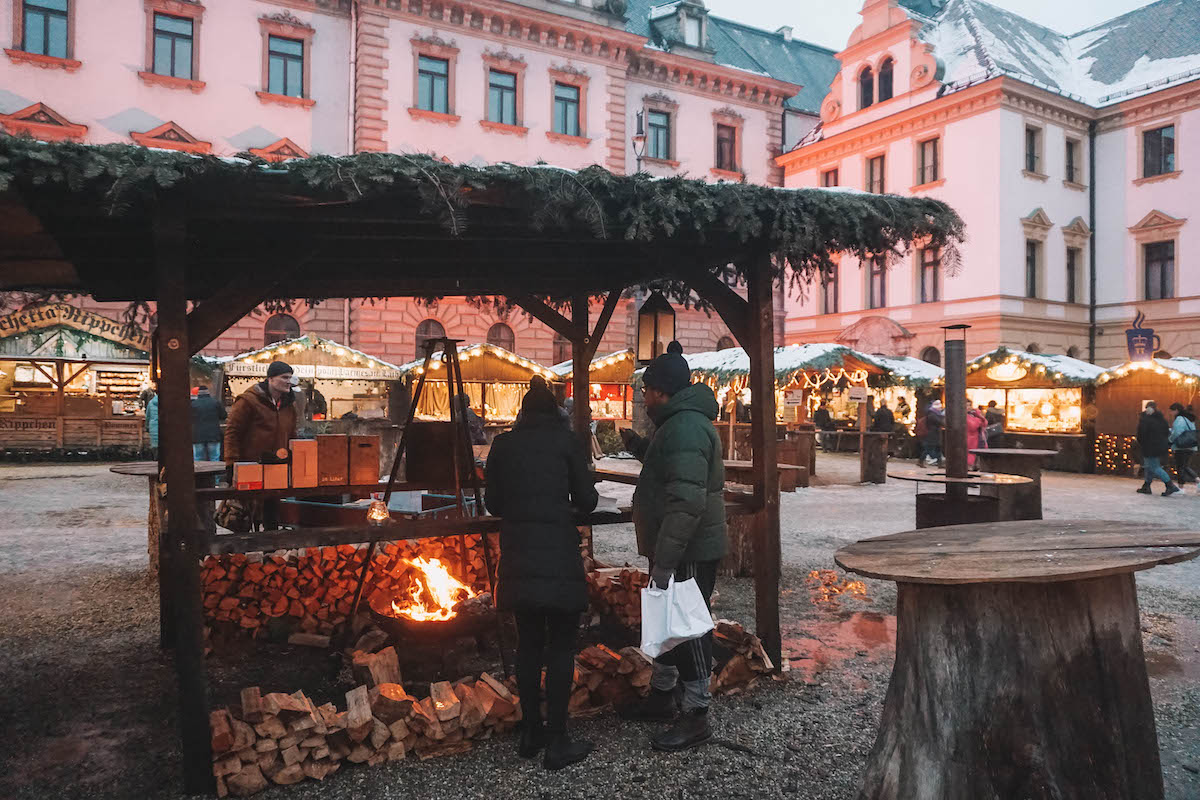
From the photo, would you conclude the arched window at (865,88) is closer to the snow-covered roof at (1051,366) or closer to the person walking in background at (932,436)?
the snow-covered roof at (1051,366)

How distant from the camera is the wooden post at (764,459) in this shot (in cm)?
504

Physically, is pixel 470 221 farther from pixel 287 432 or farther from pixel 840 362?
pixel 840 362

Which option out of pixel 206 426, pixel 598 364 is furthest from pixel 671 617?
pixel 598 364

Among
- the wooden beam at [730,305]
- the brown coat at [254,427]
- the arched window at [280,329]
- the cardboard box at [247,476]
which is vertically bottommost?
the cardboard box at [247,476]

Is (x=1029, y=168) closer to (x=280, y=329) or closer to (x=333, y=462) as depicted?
(x=280, y=329)

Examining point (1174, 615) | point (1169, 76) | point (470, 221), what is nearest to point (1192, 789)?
point (1174, 615)

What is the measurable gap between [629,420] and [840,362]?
655 centimetres

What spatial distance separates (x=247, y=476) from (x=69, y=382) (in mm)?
17886

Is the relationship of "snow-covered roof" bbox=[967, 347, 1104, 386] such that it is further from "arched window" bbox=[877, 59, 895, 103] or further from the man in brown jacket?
the man in brown jacket

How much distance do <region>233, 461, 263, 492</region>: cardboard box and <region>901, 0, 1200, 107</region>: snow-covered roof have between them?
28.1 meters

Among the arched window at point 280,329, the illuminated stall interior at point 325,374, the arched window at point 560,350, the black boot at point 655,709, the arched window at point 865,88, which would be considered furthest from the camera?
the arched window at point 865,88

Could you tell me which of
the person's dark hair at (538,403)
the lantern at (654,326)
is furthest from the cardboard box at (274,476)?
the lantern at (654,326)

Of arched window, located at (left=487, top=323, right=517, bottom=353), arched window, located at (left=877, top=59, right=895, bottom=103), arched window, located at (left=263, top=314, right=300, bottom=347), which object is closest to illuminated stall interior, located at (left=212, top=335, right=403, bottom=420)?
arched window, located at (left=263, top=314, right=300, bottom=347)

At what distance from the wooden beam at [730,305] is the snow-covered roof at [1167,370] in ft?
53.3
